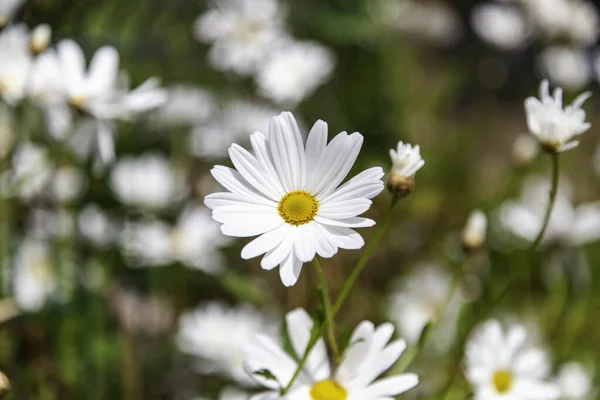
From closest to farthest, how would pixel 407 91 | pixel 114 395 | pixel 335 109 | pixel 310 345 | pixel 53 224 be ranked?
1. pixel 310 345
2. pixel 114 395
3. pixel 53 224
4. pixel 335 109
5. pixel 407 91

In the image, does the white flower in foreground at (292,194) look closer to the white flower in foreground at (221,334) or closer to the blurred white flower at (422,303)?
the white flower in foreground at (221,334)

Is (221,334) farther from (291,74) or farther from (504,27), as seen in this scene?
(504,27)

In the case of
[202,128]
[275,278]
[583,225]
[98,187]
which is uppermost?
[202,128]

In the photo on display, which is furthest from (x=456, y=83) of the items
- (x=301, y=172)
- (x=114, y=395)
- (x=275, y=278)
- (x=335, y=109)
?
(x=301, y=172)

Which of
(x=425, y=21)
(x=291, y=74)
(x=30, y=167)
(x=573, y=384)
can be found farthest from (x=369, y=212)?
(x=425, y=21)

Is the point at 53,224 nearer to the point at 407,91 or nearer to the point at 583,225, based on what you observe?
the point at 583,225

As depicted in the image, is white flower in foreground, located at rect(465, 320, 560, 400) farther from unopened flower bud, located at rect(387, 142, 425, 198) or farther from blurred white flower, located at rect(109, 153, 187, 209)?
blurred white flower, located at rect(109, 153, 187, 209)

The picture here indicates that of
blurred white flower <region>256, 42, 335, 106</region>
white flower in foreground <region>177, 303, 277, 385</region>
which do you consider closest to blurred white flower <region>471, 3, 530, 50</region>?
blurred white flower <region>256, 42, 335, 106</region>

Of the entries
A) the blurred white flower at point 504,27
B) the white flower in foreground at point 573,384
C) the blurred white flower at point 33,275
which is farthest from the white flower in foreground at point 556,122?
the blurred white flower at point 504,27
